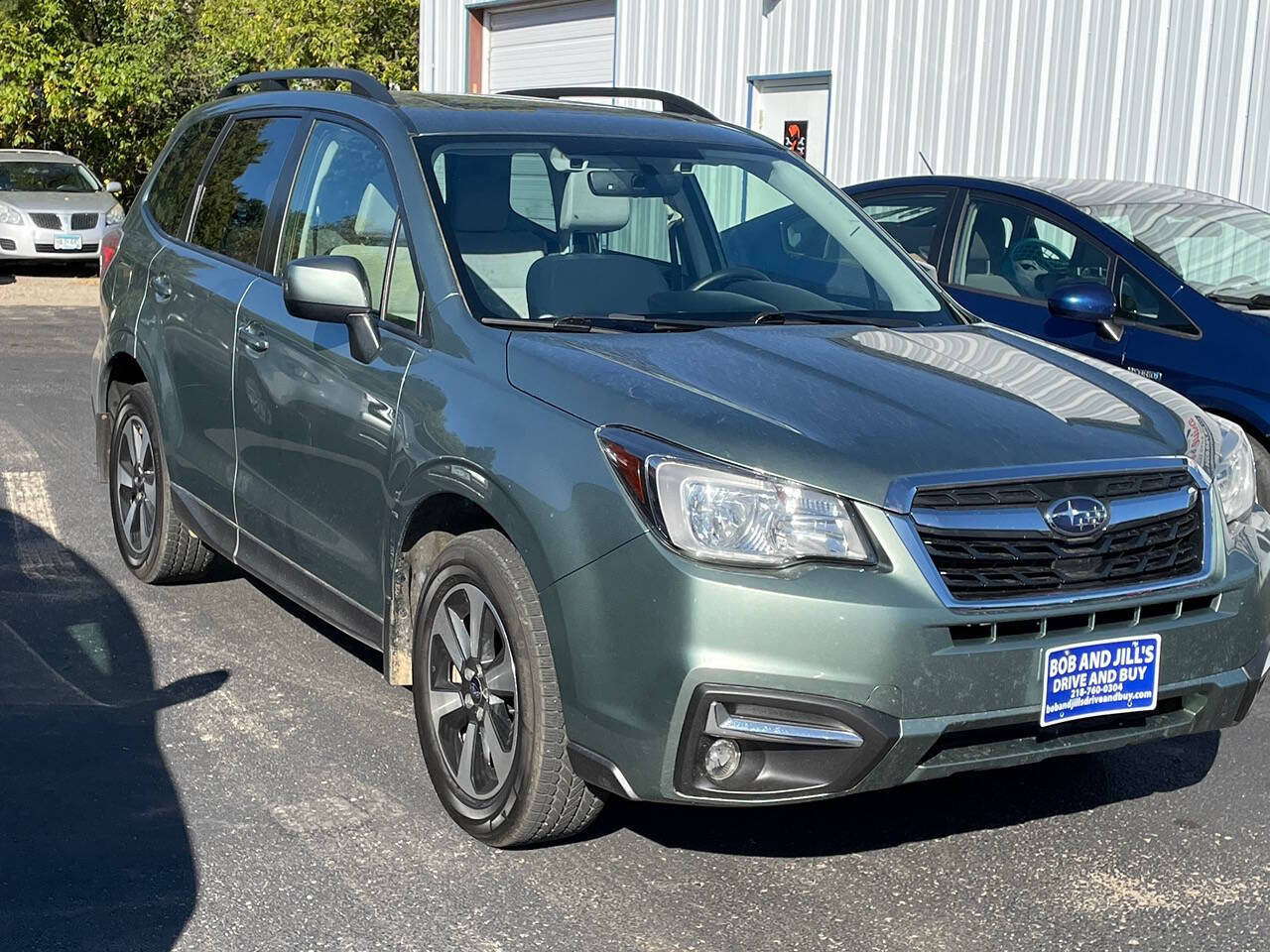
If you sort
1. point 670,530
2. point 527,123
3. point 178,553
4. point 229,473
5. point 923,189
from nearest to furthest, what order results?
1. point 670,530
2. point 527,123
3. point 229,473
4. point 178,553
5. point 923,189

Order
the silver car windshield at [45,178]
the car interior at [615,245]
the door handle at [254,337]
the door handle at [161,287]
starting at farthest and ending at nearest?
the silver car windshield at [45,178]
the door handle at [161,287]
the door handle at [254,337]
the car interior at [615,245]

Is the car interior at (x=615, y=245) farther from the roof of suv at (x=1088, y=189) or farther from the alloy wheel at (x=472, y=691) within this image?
the roof of suv at (x=1088, y=189)

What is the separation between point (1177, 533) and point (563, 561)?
55.3 inches

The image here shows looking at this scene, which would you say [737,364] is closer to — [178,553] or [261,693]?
[261,693]

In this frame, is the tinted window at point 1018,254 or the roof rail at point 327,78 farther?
the tinted window at point 1018,254

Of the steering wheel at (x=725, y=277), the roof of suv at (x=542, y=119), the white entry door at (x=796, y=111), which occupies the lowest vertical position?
the steering wheel at (x=725, y=277)

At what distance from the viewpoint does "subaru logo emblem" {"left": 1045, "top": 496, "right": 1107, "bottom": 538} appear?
11.4ft

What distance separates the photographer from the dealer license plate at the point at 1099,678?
3467mm

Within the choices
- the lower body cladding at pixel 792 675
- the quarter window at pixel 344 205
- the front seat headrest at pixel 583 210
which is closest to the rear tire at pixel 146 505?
the quarter window at pixel 344 205

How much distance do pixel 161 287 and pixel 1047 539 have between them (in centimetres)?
356

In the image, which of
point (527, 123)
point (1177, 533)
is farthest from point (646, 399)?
point (527, 123)

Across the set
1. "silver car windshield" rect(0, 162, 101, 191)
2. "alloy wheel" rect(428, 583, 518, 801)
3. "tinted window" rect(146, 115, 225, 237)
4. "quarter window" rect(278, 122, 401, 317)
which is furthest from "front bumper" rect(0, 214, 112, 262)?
"alloy wheel" rect(428, 583, 518, 801)

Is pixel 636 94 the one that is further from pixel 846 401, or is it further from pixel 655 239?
pixel 846 401

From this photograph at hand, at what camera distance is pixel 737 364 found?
12.8ft
